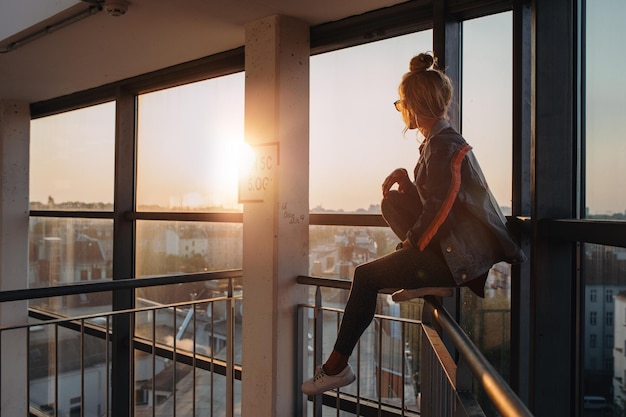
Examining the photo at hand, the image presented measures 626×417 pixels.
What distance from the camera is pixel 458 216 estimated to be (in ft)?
5.59

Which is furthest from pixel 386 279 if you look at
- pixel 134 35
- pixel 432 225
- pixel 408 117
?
pixel 134 35

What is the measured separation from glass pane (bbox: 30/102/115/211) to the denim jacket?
4.10 metres

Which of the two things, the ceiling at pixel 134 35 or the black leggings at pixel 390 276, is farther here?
the ceiling at pixel 134 35

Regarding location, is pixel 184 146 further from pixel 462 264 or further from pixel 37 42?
pixel 462 264

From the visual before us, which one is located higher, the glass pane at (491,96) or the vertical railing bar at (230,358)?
the glass pane at (491,96)

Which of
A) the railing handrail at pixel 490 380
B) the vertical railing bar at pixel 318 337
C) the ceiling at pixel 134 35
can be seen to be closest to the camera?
the railing handrail at pixel 490 380

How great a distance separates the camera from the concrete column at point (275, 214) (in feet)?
10.0

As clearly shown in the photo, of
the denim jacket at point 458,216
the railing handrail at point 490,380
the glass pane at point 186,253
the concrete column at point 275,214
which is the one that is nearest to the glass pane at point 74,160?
the glass pane at point 186,253

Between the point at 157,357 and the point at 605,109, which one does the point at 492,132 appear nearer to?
the point at 605,109

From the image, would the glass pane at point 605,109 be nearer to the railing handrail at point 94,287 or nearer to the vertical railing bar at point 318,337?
the vertical railing bar at point 318,337

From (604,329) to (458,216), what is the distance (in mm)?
623

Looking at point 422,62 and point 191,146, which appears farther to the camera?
point 191,146

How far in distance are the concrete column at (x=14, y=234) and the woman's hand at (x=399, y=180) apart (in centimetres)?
528

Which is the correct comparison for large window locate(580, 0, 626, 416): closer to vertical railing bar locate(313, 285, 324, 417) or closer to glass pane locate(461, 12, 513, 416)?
glass pane locate(461, 12, 513, 416)
